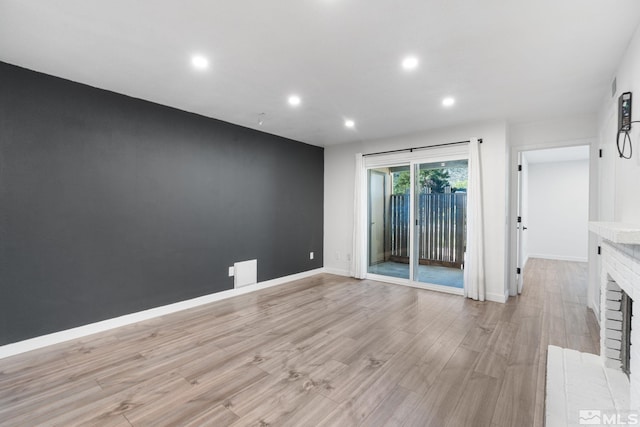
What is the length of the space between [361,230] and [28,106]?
4.54m

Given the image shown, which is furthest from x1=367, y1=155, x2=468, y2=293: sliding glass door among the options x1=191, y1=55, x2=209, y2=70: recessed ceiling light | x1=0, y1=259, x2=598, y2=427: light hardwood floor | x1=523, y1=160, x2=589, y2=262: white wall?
x1=523, y1=160, x2=589, y2=262: white wall

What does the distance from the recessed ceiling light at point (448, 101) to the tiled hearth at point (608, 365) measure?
6.34 feet

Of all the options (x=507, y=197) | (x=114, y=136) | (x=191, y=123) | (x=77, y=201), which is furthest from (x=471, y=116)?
(x=77, y=201)

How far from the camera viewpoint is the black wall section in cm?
256

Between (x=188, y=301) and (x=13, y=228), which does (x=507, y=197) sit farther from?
(x=13, y=228)

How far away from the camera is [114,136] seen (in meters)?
3.13

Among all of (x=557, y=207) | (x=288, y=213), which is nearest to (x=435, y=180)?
(x=288, y=213)

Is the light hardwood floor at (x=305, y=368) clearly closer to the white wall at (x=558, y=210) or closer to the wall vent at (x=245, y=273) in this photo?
the wall vent at (x=245, y=273)

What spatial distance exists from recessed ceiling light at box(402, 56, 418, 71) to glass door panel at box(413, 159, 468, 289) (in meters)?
2.38

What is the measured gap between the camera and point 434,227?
4.96 m

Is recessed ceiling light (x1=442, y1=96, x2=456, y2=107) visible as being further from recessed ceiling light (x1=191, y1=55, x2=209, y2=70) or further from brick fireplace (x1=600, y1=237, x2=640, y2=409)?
recessed ceiling light (x1=191, y1=55, x2=209, y2=70)

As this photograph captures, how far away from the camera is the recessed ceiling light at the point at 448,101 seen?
3.29 m

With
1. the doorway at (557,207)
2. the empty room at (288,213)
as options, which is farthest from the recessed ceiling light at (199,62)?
the doorway at (557,207)

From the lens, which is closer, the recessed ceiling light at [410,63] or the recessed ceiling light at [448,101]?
the recessed ceiling light at [410,63]
